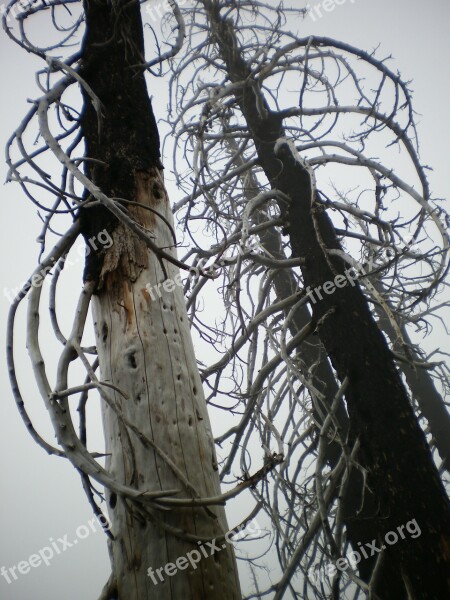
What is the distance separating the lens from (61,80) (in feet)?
5.59

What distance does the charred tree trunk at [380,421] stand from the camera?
198 cm

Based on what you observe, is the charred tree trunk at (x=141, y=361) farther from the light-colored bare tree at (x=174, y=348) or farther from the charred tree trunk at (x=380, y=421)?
the charred tree trunk at (x=380, y=421)

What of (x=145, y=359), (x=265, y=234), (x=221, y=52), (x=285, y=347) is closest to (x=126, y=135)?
(x=145, y=359)

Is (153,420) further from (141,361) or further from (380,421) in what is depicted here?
(380,421)

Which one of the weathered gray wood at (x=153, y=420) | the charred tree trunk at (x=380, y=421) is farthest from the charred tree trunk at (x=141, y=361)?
the charred tree trunk at (x=380, y=421)

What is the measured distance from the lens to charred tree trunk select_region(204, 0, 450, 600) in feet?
6.48

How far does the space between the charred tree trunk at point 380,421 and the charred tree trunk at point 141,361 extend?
134 centimetres

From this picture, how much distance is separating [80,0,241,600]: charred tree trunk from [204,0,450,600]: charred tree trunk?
134 cm

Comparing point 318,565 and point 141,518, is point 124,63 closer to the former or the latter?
point 141,518

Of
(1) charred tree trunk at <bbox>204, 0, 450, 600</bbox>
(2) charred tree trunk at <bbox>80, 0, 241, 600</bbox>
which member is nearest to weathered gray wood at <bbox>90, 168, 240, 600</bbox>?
(2) charred tree trunk at <bbox>80, 0, 241, 600</bbox>

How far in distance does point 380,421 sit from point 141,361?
163 centimetres

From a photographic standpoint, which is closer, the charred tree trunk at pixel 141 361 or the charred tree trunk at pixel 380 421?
the charred tree trunk at pixel 141 361

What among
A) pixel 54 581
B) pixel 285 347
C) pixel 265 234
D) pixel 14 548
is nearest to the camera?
pixel 285 347

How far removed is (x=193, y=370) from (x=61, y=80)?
1.41 meters
